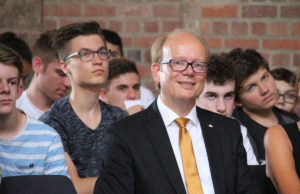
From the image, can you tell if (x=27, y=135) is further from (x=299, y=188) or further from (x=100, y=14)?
(x=100, y=14)

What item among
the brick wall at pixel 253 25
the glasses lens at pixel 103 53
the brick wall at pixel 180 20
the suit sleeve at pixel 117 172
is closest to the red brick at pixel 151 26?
the brick wall at pixel 180 20

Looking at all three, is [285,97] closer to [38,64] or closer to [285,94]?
[285,94]

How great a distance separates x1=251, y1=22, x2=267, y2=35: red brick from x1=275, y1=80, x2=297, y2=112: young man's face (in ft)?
2.19

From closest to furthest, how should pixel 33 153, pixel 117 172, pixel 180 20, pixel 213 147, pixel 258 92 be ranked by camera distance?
pixel 117 172 < pixel 213 147 < pixel 33 153 < pixel 258 92 < pixel 180 20

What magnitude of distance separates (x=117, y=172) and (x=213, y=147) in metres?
0.43

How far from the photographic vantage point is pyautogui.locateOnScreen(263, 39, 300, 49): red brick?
446 centimetres

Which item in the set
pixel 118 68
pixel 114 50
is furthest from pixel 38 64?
pixel 114 50

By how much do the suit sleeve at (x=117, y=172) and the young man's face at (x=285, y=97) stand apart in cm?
206

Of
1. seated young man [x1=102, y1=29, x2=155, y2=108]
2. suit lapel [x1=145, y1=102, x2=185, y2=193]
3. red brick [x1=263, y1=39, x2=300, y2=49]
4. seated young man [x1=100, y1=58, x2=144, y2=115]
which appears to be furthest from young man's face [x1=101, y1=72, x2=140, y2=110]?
suit lapel [x1=145, y1=102, x2=185, y2=193]

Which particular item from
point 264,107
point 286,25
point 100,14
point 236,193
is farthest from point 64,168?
point 286,25

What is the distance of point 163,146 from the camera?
221cm

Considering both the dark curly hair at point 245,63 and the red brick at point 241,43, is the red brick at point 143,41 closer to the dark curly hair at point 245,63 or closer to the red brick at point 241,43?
the red brick at point 241,43

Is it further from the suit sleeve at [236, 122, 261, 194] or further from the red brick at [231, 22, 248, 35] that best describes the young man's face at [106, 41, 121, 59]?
the suit sleeve at [236, 122, 261, 194]

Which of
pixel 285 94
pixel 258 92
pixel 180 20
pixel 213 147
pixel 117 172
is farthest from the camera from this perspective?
pixel 180 20
